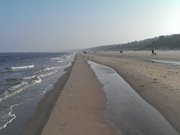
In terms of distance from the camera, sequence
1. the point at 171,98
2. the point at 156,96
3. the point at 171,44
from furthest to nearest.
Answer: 1. the point at 171,44
2. the point at 156,96
3. the point at 171,98

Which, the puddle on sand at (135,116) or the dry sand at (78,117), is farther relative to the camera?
the puddle on sand at (135,116)

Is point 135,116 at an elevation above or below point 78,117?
below

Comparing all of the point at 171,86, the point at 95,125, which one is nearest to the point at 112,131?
the point at 95,125

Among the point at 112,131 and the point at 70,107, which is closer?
the point at 112,131

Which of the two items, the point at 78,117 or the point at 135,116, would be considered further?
the point at 135,116

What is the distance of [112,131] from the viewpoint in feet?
33.7

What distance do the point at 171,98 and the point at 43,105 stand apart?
6.54 meters

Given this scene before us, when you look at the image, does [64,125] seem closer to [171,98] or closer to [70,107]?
[70,107]

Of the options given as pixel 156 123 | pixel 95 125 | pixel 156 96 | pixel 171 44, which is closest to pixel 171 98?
pixel 156 96

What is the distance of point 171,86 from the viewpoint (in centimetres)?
1922

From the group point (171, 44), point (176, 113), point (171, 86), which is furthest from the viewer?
point (171, 44)

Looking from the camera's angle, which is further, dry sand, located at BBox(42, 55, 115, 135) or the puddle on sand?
the puddle on sand

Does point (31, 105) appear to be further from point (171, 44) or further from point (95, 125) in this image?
point (171, 44)

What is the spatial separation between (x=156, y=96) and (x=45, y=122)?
7347mm
